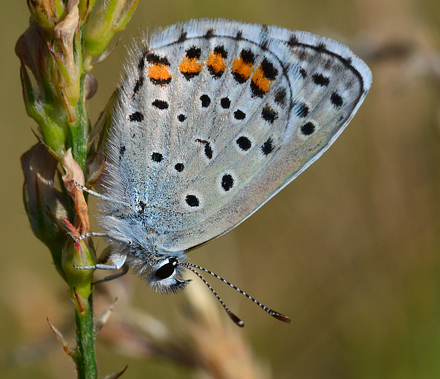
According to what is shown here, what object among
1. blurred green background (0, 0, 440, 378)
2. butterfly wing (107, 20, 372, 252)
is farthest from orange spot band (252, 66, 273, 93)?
blurred green background (0, 0, 440, 378)

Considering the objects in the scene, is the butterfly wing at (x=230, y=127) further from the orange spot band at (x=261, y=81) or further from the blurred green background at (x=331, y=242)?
the blurred green background at (x=331, y=242)

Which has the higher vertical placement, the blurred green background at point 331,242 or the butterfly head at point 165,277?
the blurred green background at point 331,242

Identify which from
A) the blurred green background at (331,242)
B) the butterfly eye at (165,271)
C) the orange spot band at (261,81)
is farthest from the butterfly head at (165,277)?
the orange spot band at (261,81)

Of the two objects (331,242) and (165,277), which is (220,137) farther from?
(331,242)

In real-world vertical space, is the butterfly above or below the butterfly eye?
above

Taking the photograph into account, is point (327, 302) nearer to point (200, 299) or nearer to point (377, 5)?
point (200, 299)

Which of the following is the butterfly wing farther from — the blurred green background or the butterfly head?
the blurred green background

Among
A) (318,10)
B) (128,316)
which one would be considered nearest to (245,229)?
(318,10)
